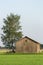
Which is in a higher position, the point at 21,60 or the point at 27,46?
the point at 27,46

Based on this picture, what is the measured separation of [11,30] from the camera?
96688 mm

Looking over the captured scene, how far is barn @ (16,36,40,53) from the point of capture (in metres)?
86.0

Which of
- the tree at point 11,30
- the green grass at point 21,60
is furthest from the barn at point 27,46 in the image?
the green grass at point 21,60

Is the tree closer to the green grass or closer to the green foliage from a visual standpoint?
the green foliage

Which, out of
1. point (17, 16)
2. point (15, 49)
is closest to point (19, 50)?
point (15, 49)

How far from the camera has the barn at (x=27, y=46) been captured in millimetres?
86000

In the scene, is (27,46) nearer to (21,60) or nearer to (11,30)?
(11,30)

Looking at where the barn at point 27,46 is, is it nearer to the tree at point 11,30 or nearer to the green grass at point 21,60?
the tree at point 11,30

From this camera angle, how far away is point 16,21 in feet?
328

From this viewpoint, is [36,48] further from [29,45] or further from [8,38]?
[8,38]

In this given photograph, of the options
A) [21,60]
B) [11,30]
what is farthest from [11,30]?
[21,60]

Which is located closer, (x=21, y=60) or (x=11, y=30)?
(x=21, y=60)

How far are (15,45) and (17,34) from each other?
32.5ft

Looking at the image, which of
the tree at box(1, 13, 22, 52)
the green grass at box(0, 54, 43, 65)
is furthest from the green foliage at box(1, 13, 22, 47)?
the green grass at box(0, 54, 43, 65)
